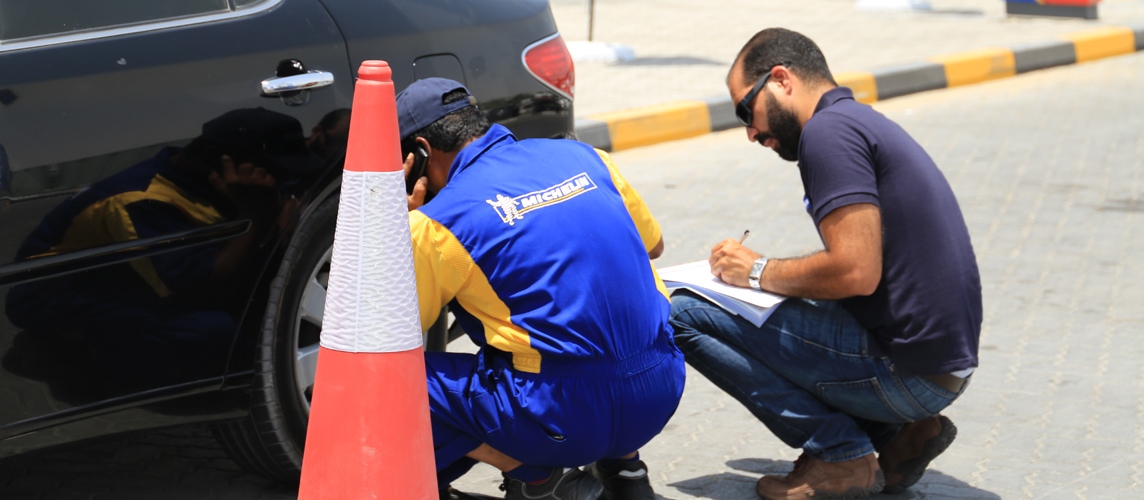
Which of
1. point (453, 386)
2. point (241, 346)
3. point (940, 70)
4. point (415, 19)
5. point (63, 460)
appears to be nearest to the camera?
point (453, 386)

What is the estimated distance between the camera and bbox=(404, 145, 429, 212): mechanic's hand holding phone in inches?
110

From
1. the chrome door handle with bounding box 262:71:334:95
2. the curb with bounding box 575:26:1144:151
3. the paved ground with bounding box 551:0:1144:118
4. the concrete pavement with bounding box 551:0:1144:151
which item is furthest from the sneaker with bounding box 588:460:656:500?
the paved ground with bounding box 551:0:1144:118

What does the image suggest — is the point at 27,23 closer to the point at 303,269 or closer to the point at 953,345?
the point at 303,269

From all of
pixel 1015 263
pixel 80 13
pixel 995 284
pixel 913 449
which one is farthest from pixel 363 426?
pixel 1015 263

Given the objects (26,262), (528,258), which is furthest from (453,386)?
(26,262)

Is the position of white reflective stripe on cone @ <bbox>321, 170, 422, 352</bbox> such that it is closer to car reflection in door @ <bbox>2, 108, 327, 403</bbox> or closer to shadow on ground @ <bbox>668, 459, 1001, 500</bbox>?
car reflection in door @ <bbox>2, 108, 327, 403</bbox>

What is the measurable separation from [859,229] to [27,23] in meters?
1.79

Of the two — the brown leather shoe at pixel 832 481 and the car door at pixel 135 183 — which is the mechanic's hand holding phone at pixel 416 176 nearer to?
the car door at pixel 135 183

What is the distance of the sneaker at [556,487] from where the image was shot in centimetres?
292

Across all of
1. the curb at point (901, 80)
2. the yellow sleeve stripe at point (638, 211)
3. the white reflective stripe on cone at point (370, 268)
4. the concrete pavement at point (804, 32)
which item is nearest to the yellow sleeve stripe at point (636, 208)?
the yellow sleeve stripe at point (638, 211)

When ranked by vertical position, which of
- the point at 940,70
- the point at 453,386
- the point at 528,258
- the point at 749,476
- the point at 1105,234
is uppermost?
the point at 528,258

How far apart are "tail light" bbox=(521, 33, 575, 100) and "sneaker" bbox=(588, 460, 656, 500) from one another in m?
1.12

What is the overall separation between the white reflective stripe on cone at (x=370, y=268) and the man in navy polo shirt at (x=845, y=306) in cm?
108

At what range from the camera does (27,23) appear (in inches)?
106
